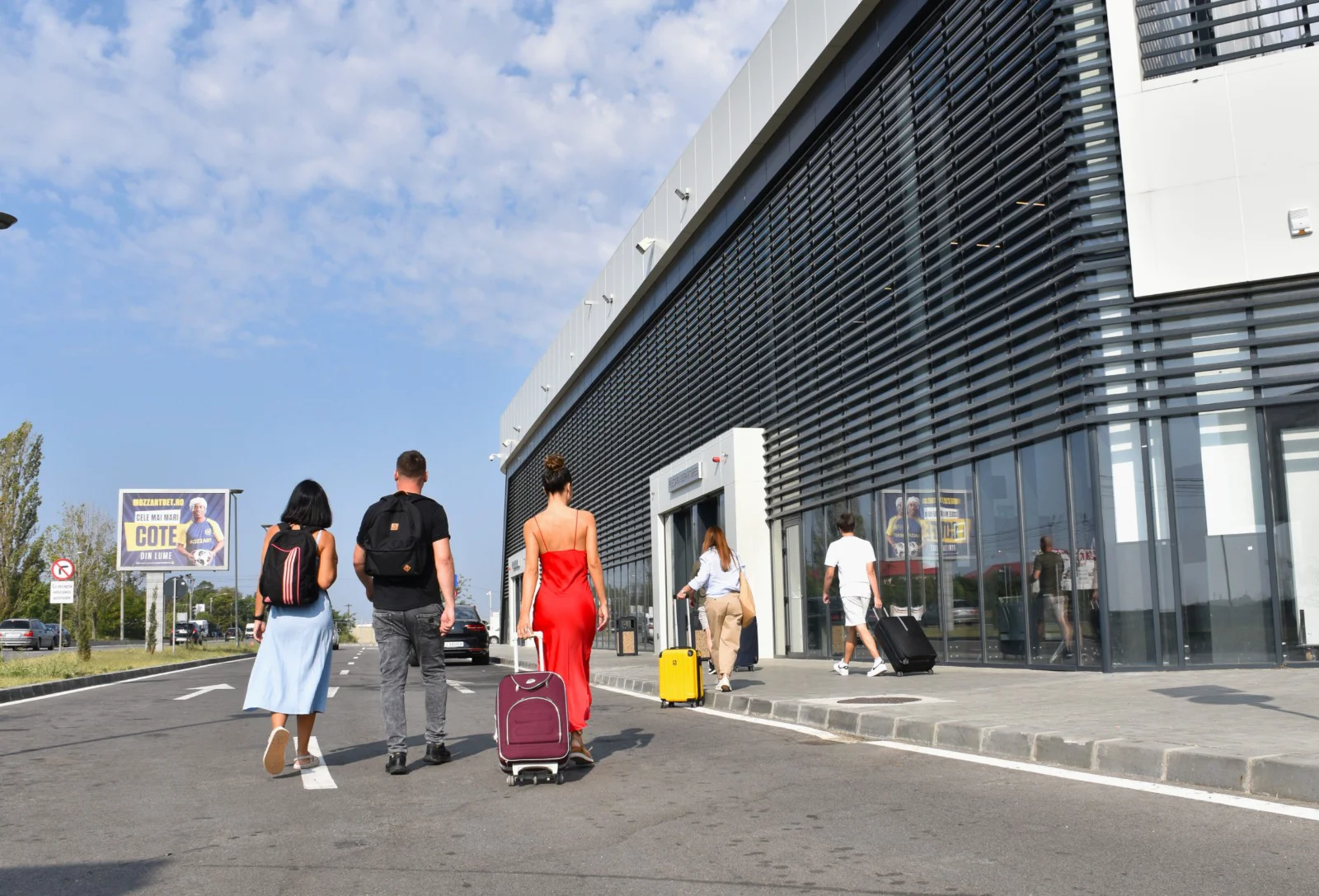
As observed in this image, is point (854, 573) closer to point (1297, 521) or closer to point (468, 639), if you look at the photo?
point (1297, 521)

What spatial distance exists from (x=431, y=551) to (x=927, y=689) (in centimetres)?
588

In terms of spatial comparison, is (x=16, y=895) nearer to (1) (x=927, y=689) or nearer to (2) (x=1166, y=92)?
(1) (x=927, y=689)

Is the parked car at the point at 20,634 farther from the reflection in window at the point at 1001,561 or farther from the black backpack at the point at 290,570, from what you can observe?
the black backpack at the point at 290,570

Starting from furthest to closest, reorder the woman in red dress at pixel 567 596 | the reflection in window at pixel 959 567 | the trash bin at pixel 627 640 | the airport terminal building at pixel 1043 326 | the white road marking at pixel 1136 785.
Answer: the trash bin at pixel 627 640
the reflection in window at pixel 959 567
the airport terminal building at pixel 1043 326
the woman in red dress at pixel 567 596
the white road marking at pixel 1136 785

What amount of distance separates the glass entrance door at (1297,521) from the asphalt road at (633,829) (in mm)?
6061

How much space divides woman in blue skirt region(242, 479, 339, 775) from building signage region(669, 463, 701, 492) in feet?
56.8

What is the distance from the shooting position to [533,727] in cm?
651

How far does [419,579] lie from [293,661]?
885mm

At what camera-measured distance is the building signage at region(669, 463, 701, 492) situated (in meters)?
24.6

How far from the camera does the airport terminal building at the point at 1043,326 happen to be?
1197cm

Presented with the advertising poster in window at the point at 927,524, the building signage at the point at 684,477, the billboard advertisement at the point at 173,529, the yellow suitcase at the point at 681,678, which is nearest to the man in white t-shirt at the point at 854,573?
the advertising poster in window at the point at 927,524

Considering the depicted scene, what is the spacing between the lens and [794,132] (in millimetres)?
20797

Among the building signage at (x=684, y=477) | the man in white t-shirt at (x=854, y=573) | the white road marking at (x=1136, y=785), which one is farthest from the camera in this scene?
the building signage at (x=684, y=477)

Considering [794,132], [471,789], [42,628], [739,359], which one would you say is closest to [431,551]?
[471,789]
